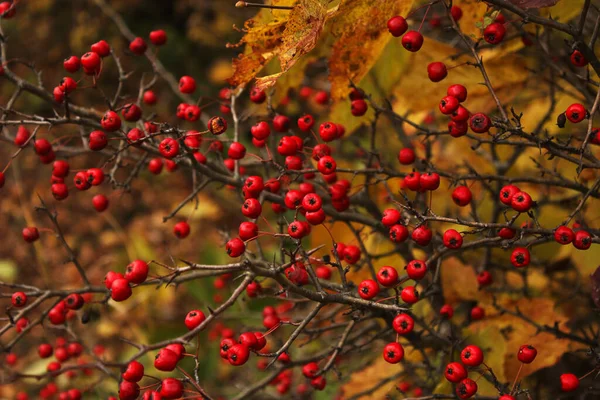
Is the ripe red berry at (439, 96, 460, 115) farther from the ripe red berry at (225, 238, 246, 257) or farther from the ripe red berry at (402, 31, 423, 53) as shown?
the ripe red berry at (225, 238, 246, 257)

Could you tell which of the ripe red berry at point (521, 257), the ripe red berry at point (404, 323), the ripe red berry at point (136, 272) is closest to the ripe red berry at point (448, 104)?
the ripe red berry at point (521, 257)

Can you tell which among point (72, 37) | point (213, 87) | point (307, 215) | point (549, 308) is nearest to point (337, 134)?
point (307, 215)

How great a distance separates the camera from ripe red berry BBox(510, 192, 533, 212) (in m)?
1.70

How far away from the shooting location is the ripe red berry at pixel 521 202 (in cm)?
170

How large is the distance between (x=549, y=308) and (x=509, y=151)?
97 centimetres

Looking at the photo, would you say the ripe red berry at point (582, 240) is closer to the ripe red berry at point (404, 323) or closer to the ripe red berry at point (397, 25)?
the ripe red berry at point (404, 323)

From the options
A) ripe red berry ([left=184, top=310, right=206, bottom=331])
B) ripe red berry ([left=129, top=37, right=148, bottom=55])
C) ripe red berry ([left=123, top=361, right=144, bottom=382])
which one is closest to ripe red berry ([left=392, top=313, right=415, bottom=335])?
ripe red berry ([left=184, top=310, right=206, bottom=331])

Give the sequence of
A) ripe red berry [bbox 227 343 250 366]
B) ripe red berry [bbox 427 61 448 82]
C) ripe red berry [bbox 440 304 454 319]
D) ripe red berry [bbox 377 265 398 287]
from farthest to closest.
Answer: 1. ripe red berry [bbox 440 304 454 319]
2. ripe red berry [bbox 427 61 448 82]
3. ripe red berry [bbox 377 265 398 287]
4. ripe red berry [bbox 227 343 250 366]

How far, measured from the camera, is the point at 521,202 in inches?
67.1

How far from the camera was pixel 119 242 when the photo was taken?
26.5 ft

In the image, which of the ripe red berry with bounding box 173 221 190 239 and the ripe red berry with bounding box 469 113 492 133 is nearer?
the ripe red berry with bounding box 469 113 492 133

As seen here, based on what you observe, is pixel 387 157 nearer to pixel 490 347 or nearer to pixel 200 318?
pixel 490 347

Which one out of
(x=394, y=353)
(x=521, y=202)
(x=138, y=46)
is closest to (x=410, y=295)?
(x=394, y=353)

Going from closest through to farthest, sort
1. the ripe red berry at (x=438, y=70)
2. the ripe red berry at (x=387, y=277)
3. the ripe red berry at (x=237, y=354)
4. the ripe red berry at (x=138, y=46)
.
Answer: the ripe red berry at (x=237, y=354)
the ripe red berry at (x=387, y=277)
the ripe red berry at (x=438, y=70)
the ripe red berry at (x=138, y=46)
